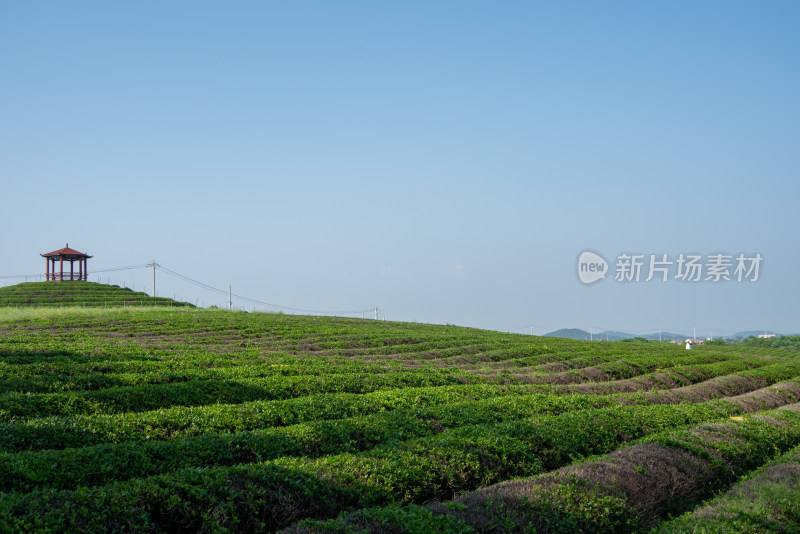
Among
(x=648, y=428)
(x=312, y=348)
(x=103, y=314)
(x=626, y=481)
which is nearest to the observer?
(x=626, y=481)

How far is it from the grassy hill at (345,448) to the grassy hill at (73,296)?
40.2 metres

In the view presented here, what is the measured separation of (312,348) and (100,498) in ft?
72.7

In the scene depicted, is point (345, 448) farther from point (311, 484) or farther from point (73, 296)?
point (73, 296)

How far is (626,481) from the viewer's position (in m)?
9.65

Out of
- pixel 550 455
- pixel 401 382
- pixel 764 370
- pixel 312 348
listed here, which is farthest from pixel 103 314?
pixel 764 370

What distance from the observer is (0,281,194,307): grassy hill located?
190 feet

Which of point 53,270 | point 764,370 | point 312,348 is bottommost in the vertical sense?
point 764,370

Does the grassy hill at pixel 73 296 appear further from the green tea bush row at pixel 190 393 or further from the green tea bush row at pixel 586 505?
the green tea bush row at pixel 586 505

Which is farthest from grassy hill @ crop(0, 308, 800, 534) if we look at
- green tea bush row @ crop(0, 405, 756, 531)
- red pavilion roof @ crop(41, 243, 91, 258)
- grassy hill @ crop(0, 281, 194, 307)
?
red pavilion roof @ crop(41, 243, 91, 258)

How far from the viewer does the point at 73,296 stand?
6075 cm

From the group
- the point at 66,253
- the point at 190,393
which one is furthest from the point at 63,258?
the point at 190,393

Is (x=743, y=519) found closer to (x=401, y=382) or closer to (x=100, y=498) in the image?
(x=100, y=498)

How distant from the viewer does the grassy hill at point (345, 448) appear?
7.48 metres

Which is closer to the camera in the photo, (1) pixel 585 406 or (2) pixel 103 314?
(1) pixel 585 406
